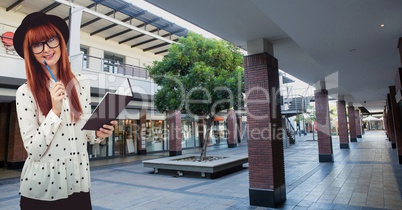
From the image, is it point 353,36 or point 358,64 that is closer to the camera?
point 353,36

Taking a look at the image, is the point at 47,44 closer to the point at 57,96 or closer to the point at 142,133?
the point at 57,96

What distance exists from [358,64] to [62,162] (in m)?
9.06

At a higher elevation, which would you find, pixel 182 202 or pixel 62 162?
pixel 62 162

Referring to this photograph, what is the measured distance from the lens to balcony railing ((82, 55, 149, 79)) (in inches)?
628

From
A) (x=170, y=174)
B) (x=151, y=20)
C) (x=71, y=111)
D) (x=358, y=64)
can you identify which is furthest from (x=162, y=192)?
(x=151, y=20)

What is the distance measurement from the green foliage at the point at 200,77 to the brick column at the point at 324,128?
483 centimetres

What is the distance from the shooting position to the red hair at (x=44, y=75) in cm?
238

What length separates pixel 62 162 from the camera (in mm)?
2383

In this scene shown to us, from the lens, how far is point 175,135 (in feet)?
62.0

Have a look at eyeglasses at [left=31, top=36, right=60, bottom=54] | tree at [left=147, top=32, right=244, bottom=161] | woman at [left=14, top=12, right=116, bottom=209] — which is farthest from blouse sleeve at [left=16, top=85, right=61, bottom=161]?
tree at [left=147, top=32, right=244, bottom=161]

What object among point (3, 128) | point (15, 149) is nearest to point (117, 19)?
point (3, 128)

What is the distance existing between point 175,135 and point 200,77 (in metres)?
9.15

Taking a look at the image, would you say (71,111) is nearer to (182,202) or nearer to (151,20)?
(182,202)

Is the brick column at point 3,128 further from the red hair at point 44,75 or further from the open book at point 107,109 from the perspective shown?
the open book at point 107,109
